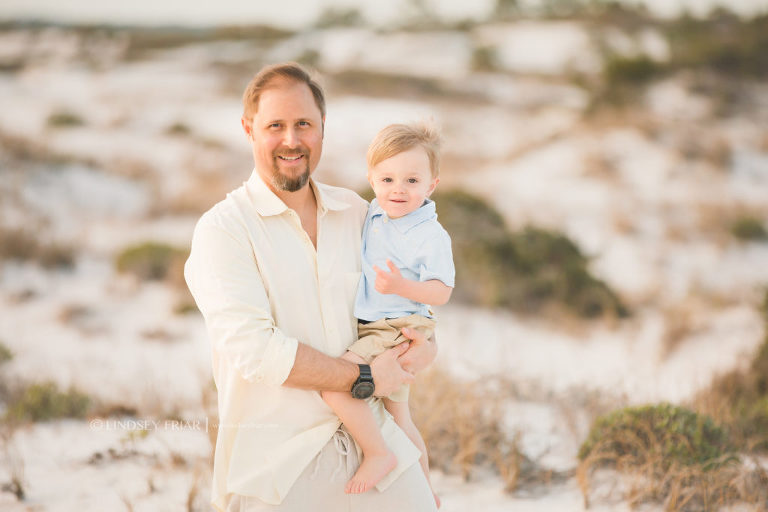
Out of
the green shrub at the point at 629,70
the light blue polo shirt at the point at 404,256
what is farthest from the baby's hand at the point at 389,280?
the green shrub at the point at 629,70

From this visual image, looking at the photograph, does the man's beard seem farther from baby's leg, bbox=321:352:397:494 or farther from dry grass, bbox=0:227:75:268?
dry grass, bbox=0:227:75:268

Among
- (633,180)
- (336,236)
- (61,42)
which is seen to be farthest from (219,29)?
(336,236)

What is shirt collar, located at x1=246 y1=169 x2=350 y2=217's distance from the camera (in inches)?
98.4

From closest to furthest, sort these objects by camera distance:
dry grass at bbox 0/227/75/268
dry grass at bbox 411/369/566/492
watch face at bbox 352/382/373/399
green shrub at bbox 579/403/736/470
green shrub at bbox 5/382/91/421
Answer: watch face at bbox 352/382/373/399 → green shrub at bbox 579/403/736/470 → dry grass at bbox 411/369/566/492 → green shrub at bbox 5/382/91/421 → dry grass at bbox 0/227/75/268

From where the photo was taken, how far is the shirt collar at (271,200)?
250cm

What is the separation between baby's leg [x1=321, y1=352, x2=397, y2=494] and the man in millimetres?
47

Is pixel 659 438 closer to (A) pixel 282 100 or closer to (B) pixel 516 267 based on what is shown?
(A) pixel 282 100

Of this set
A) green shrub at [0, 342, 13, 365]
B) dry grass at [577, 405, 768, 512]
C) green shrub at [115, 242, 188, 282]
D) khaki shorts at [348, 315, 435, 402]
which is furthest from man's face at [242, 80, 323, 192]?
green shrub at [115, 242, 188, 282]

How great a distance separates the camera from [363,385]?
7.66 ft

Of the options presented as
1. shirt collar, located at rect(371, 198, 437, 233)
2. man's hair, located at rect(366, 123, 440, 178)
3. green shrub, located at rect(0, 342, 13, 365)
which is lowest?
green shrub, located at rect(0, 342, 13, 365)

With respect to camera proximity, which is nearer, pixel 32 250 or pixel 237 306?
pixel 237 306

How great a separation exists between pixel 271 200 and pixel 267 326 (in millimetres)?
538

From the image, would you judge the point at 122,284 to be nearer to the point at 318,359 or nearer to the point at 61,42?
the point at 318,359

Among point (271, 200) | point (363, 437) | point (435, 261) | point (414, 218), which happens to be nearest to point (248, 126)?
point (271, 200)
